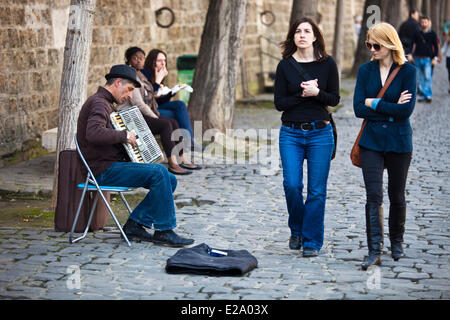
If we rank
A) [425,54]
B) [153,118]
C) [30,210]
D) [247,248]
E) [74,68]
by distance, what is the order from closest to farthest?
[247,248] < [74,68] < [30,210] < [153,118] < [425,54]

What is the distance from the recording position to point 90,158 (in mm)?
7320

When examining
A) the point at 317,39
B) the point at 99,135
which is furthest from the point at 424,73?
the point at 99,135

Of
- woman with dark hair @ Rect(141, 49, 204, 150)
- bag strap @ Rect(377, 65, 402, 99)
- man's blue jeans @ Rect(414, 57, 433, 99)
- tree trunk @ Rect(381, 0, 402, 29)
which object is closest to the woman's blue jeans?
woman with dark hair @ Rect(141, 49, 204, 150)

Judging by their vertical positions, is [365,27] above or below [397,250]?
above

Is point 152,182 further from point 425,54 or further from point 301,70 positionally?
point 425,54

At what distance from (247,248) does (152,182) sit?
969mm

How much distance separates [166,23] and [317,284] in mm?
12324

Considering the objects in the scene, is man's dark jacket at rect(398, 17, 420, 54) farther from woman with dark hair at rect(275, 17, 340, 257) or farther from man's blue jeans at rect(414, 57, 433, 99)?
woman with dark hair at rect(275, 17, 340, 257)

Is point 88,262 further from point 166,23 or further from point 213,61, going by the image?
point 166,23

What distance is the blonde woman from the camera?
6.57 m

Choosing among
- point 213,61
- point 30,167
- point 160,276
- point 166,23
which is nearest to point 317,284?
point 160,276

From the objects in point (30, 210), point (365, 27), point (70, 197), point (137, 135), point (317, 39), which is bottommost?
point (30, 210)

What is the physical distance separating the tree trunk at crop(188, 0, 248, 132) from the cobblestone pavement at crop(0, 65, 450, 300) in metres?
2.56

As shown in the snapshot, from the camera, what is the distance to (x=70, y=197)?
7.61 m
